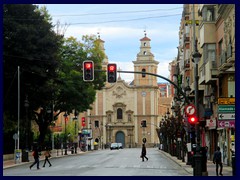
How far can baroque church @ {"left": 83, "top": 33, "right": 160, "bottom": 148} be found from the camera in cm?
16725

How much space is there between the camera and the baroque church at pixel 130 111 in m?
167

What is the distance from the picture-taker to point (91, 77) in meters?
33.2

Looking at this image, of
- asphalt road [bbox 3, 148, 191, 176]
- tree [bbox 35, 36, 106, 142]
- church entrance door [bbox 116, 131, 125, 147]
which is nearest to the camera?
asphalt road [bbox 3, 148, 191, 176]

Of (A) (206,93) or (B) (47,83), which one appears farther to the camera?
(B) (47,83)

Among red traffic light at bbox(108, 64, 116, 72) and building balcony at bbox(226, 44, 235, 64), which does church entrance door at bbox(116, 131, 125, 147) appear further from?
red traffic light at bbox(108, 64, 116, 72)

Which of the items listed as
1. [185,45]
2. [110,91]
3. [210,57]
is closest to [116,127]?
[110,91]

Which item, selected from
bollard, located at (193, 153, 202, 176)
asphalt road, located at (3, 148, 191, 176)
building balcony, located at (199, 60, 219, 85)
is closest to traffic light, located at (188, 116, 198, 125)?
bollard, located at (193, 153, 202, 176)

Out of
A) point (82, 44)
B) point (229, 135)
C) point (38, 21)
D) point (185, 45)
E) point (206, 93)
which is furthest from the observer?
point (82, 44)

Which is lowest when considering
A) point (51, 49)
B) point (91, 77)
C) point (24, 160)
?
point (24, 160)

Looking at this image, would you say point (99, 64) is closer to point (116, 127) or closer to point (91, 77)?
point (91, 77)

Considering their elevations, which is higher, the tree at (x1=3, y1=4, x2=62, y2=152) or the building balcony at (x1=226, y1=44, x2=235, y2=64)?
the tree at (x1=3, y1=4, x2=62, y2=152)

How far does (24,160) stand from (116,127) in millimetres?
111249

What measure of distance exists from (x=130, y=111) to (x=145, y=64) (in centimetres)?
1352

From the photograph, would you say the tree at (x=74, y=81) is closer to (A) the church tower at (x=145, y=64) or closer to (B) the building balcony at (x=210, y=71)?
(B) the building balcony at (x=210, y=71)
